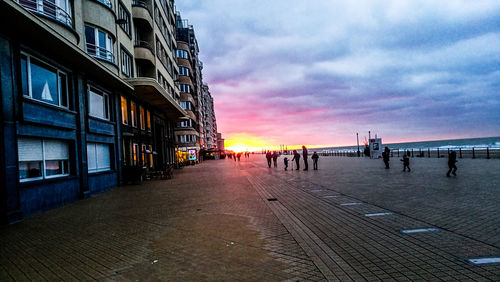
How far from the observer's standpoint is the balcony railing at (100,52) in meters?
14.4

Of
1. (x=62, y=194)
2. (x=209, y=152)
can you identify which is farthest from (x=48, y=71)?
(x=209, y=152)

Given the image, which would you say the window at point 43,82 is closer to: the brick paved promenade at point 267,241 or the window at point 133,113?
the brick paved promenade at point 267,241

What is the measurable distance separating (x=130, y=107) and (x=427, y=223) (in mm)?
18849

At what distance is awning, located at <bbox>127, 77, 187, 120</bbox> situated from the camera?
18587mm

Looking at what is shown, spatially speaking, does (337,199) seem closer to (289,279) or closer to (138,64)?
(289,279)

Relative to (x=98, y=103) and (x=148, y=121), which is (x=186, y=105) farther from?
(x=98, y=103)

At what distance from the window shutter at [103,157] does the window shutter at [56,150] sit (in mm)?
3097

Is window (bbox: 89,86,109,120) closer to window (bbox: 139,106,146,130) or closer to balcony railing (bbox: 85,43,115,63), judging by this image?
balcony railing (bbox: 85,43,115,63)

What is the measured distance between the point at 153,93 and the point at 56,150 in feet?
37.7

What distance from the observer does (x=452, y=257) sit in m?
3.97

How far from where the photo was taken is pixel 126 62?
765 inches

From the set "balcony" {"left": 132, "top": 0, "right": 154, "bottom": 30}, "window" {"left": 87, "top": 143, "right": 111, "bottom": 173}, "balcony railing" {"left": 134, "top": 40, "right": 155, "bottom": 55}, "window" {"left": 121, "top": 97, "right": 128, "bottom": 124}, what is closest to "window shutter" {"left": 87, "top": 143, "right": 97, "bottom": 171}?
"window" {"left": 87, "top": 143, "right": 111, "bottom": 173}

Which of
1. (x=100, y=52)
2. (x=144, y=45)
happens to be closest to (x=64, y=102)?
(x=100, y=52)

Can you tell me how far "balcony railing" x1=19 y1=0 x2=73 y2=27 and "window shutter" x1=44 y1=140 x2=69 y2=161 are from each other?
15.8ft
